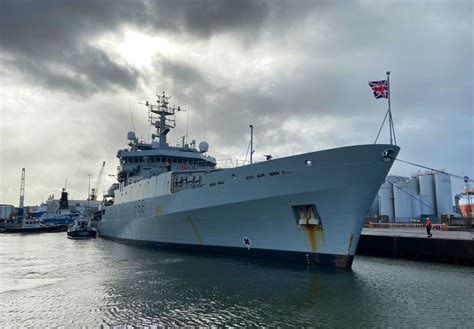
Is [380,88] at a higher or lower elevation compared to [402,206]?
higher

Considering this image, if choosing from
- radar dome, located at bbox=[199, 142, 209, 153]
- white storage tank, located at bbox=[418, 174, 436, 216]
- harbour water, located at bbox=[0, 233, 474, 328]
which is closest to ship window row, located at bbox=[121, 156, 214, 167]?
radar dome, located at bbox=[199, 142, 209, 153]

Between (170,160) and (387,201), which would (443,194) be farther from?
(170,160)

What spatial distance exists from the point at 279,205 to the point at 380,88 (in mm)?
5732

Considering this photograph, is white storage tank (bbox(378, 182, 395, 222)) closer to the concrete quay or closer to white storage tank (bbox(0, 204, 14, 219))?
the concrete quay

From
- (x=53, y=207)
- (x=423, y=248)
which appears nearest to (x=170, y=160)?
(x=423, y=248)

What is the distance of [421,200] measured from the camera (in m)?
39.7

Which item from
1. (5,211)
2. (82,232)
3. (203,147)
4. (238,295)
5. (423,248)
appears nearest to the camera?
(238,295)

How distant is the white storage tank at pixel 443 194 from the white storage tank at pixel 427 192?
64cm

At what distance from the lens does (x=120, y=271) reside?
14695mm

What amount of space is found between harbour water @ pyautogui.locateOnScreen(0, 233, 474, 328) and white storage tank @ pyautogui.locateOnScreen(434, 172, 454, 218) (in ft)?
91.1

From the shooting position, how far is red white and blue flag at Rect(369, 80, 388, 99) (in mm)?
12906

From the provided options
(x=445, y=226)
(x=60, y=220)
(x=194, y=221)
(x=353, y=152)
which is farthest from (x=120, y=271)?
(x=60, y=220)

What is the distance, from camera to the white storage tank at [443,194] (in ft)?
130

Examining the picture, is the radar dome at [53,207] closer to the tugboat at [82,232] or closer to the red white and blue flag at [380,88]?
the tugboat at [82,232]
